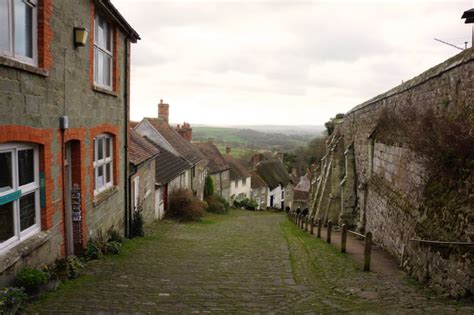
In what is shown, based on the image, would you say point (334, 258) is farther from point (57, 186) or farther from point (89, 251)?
point (57, 186)

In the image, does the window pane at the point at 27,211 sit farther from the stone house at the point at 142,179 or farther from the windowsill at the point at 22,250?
the stone house at the point at 142,179

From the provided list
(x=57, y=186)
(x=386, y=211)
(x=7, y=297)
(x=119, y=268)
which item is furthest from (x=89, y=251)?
(x=386, y=211)

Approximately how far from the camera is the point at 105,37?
10.3 metres

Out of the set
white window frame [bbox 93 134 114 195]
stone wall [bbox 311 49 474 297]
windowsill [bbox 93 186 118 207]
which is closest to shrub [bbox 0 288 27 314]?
windowsill [bbox 93 186 118 207]

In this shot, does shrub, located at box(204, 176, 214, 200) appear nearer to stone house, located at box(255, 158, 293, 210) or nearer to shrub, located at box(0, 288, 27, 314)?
stone house, located at box(255, 158, 293, 210)

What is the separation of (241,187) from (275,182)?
1061 cm

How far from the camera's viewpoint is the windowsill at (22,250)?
529cm

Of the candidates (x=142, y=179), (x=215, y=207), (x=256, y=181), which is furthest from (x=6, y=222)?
(x=256, y=181)

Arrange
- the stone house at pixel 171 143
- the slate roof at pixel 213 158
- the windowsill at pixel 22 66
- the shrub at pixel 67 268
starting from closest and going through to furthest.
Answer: the windowsill at pixel 22 66 → the shrub at pixel 67 268 → the stone house at pixel 171 143 → the slate roof at pixel 213 158

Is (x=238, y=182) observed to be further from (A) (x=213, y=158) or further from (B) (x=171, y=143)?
(B) (x=171, y=143)

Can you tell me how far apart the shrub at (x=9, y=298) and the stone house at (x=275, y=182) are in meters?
48.2

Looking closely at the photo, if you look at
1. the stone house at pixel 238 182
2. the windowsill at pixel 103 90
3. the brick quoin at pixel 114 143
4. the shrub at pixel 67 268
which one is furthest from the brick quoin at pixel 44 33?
the stone house at pixel 238 182

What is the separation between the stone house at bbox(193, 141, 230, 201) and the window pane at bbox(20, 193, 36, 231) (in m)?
30.6

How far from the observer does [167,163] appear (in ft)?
75.6
